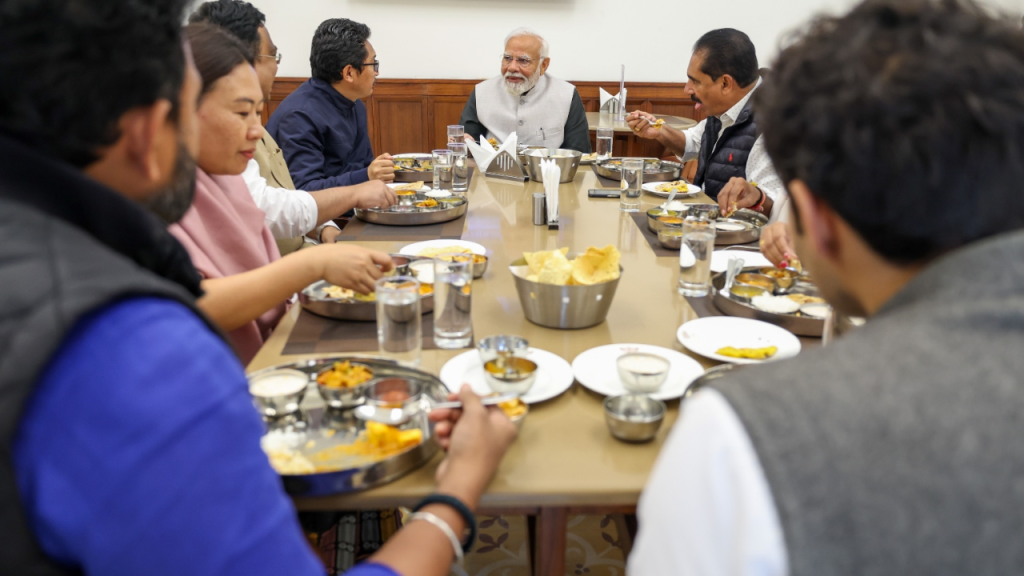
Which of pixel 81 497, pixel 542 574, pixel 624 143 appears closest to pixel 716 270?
pixel 542 574

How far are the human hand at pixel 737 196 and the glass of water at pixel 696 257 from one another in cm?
76

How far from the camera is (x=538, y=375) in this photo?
4.22 ft

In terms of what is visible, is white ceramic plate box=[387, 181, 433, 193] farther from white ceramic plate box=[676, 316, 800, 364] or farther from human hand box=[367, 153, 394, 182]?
white ceramic plate box=[676, 316, 800, 364]

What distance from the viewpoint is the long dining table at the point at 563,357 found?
38.7 inches

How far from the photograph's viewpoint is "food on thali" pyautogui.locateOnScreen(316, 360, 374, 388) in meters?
1.18

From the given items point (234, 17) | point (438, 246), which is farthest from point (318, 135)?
point (438, 246)

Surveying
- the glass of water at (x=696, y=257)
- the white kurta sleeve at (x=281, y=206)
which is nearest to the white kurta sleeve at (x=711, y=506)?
the glass of water at (x=696, y=257)

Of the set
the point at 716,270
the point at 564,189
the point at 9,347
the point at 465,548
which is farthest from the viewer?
the point at 564,189

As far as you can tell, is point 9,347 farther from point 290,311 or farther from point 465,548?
point 290,311

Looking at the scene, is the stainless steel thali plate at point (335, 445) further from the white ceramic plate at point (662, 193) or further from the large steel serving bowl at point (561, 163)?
the large steel serving bowl at point (561, 163)

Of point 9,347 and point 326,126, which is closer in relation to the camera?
point 9,347

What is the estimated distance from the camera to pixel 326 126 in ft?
10.5

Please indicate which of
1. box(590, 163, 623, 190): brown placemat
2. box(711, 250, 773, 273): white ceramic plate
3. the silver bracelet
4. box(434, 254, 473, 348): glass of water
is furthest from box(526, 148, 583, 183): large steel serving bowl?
the silver bracelet

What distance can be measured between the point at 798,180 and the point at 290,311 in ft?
3.95
